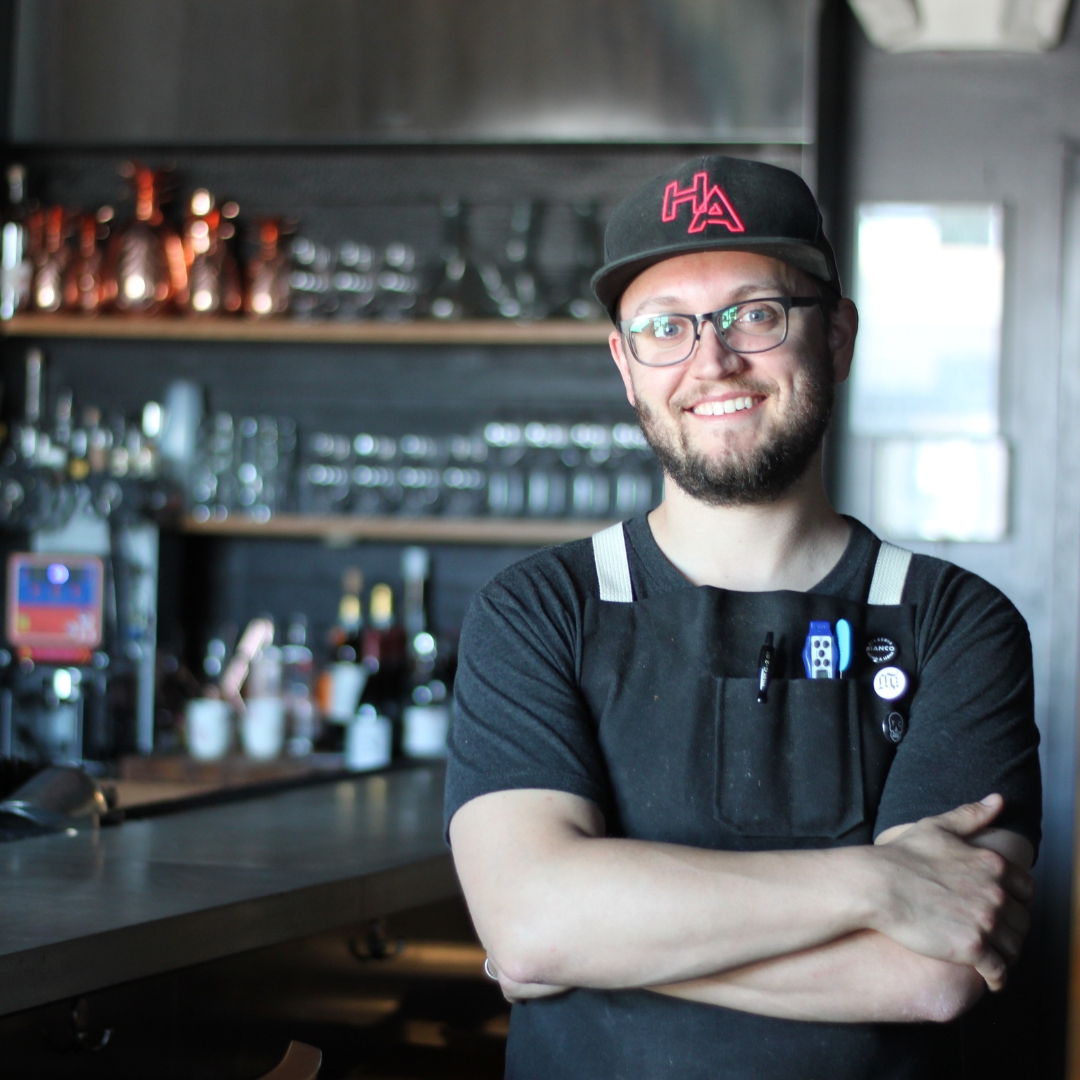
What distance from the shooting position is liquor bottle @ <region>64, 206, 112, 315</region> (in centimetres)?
343

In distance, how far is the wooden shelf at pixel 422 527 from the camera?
316 centimetres

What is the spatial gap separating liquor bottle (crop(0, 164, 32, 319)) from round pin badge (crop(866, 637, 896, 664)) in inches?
109

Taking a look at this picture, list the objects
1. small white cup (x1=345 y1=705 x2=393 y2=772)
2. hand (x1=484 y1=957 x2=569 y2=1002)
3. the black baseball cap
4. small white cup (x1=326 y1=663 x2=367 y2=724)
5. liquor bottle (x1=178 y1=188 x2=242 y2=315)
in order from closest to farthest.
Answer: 1. hand (x1=484 y1=957 x2=569 y2=1002)
2. the black baseball cap
3. small white cup (x1=345 y1=705 x2=393 y2=772)
4. small white cup (x1=326 y1=663 x2=367 y2=724)
5. liquor bottle (x1=178 y1=188 x2=242 y2=315)

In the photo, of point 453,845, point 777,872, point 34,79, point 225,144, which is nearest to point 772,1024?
point 777,872

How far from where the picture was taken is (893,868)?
1062 millimetres

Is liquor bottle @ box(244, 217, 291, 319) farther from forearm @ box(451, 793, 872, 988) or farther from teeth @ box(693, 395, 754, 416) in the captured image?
forearm @ box(451, 793, 872, 988)

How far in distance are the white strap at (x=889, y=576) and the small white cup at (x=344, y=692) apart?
79.9 inches

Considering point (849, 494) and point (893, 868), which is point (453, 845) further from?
point (849, 494)

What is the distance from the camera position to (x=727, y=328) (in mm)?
1253

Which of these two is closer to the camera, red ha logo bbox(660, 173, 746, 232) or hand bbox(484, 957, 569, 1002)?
hand bbox(484, 957, 569, 1002)

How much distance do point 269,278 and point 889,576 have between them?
94.3 inches

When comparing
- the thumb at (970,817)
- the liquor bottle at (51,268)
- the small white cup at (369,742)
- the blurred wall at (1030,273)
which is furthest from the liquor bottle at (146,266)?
the thumb at (970,817)

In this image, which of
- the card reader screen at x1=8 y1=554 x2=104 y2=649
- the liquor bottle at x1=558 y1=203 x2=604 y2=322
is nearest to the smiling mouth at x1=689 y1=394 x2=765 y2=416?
the liquor bottle at x1=558 y1=203 x2=604 y2=322

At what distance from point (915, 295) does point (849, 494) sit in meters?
0.46
